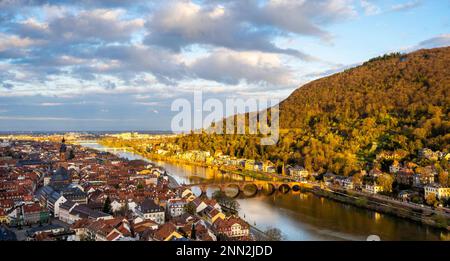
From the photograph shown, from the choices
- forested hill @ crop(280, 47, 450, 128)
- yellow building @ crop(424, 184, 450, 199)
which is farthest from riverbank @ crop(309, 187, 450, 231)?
forested hill @ crop(280, 47, 450, 128)

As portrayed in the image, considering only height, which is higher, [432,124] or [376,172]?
[432,124]

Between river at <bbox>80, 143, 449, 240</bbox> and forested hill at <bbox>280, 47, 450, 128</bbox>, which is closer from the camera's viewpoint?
river at <bbox>80, 143, 449, 240</bbox>

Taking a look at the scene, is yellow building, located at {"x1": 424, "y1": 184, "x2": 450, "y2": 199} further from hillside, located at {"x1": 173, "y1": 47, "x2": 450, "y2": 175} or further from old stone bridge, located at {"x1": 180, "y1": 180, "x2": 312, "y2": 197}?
old stone bridge, located at {"x1": 180, "y1": 180, "x2": 312, "y2": 197}

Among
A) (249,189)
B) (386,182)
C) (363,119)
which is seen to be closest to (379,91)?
(363,119)

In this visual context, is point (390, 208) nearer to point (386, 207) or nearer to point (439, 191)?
point (386, 207)

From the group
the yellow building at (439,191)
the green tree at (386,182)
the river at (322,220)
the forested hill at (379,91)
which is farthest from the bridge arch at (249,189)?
the forested hill at (379,91)
